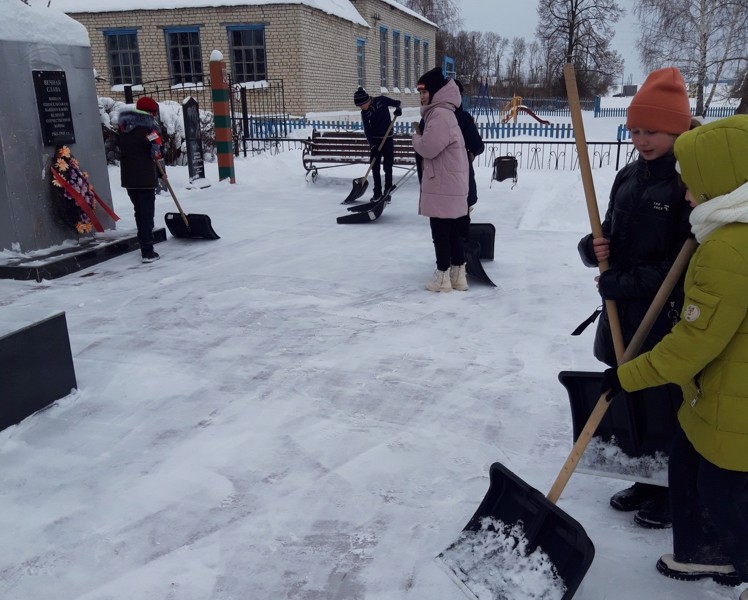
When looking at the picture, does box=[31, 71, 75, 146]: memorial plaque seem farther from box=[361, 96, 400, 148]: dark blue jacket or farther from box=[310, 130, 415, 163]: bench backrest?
box=[310, 130, 415, 163]: bench backrest

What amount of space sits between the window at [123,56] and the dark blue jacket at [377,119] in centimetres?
1546

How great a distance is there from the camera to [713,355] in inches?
64.9

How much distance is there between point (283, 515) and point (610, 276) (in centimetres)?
149

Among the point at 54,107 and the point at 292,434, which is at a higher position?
the point at 54,107

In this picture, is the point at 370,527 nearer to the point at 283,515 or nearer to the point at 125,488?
the point at 283,515

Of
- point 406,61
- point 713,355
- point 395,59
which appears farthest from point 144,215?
point 406,61

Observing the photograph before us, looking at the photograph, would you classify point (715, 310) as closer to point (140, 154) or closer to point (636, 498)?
point (636, 498)

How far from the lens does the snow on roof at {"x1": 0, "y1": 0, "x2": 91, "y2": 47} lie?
19.4ft

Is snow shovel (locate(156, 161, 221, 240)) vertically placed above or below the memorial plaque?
below

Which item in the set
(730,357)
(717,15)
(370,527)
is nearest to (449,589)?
(370,527)

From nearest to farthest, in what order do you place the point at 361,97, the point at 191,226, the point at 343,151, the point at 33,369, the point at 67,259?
the point at 33,369
the point at 67,259
the point at 191,226
the point at 361,97
the point at 343,151

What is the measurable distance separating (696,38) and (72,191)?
2849cm

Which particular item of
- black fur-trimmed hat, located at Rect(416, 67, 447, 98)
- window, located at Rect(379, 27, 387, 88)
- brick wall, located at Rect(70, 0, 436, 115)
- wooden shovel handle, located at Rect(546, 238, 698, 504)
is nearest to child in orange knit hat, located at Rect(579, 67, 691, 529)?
wooden shovel handle, located at Rect(546, 238, 698, 504)

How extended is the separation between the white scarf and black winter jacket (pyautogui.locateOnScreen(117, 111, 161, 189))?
18.2 ft
